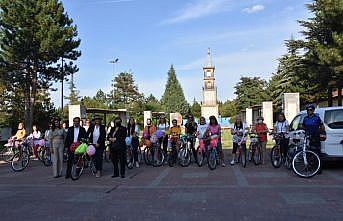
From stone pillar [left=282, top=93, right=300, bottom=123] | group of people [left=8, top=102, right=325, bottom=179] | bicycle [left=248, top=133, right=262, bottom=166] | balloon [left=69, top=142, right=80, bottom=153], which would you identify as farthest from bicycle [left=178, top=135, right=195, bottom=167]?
stone pillar [left=282, top=93, right=300, bottom=123]

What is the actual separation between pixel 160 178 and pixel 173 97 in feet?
276

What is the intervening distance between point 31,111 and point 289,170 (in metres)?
26.5

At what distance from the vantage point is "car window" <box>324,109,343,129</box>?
1295cm

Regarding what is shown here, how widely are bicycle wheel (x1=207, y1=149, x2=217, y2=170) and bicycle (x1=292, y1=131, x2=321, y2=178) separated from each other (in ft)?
9.98

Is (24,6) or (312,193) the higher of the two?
(24,6)

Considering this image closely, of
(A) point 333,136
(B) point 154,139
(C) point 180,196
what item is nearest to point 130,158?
(B) point 154,139

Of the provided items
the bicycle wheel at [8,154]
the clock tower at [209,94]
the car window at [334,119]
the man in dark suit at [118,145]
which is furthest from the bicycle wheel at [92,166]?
the clock tower at [209,94]

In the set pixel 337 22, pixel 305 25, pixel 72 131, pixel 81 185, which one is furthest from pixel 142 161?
pixel 305 25

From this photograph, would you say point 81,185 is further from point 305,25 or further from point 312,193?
point 305,25

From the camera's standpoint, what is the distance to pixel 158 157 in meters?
15.8

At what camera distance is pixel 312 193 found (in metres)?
9.21

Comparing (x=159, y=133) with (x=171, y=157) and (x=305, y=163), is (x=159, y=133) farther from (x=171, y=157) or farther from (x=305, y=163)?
(x=305, y=163)

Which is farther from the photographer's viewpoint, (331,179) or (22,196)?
(331,179)

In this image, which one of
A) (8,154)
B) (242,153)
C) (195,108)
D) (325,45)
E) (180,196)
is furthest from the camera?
(195,108)
